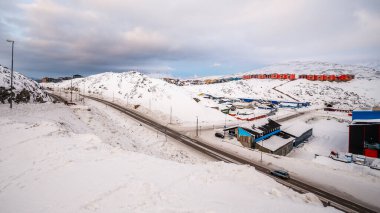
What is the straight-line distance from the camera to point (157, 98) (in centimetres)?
10631

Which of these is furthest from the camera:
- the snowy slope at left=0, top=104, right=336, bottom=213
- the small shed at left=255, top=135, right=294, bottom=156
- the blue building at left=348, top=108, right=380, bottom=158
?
the small shed at left=255, top=135, right=294, bottom=156

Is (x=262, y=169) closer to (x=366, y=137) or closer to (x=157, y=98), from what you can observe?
(x=366, y=137)

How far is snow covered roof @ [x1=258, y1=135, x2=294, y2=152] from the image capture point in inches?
2044

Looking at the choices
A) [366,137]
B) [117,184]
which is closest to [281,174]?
[117,184]

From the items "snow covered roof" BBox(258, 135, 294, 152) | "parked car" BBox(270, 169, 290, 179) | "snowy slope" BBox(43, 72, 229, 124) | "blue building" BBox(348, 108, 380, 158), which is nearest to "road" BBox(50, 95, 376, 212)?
"parked car" BBox(270, 169, 290, 179)

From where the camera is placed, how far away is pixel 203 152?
147 feet

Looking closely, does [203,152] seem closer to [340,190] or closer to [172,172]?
[340,190]

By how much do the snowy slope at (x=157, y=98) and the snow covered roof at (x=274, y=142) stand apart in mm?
29808

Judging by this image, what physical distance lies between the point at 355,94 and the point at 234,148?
19444cm

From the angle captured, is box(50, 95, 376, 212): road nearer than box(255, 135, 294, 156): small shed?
Yes

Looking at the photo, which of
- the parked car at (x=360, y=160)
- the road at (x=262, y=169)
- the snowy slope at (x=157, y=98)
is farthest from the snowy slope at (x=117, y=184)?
the snowy slope at (x=157, y=98)

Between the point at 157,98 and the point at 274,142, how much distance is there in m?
64.4

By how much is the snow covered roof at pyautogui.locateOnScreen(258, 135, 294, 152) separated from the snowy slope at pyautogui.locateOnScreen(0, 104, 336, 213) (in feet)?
112

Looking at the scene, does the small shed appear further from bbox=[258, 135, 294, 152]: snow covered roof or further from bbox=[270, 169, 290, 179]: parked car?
bbox=[270, 169, 290, 179]: parked car
